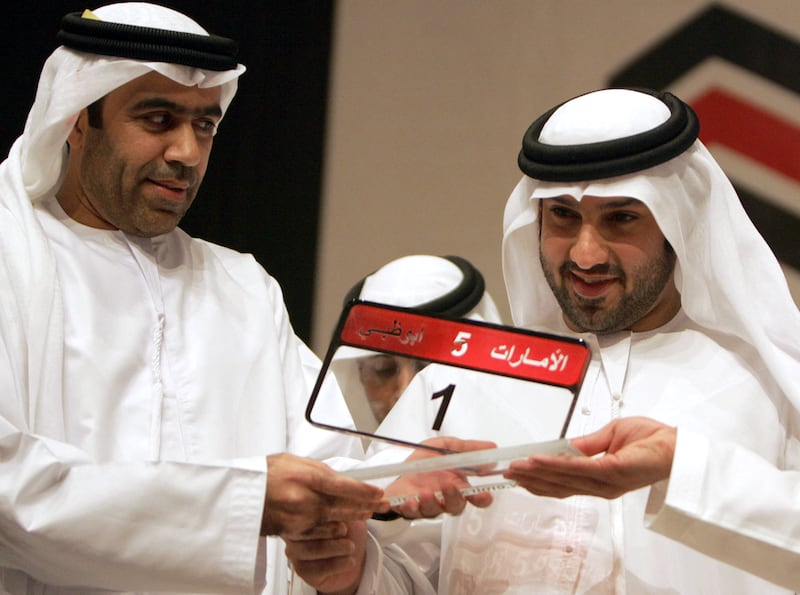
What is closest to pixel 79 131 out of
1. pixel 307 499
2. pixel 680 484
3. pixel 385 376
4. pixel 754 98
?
pixel 385 376

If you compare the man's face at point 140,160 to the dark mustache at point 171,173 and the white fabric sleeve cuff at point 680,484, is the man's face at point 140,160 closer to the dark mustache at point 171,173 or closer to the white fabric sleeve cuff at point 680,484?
the dark mustache at point 171,173

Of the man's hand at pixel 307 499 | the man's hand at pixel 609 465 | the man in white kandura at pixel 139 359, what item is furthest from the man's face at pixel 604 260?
the man's hand at pixel 307 499

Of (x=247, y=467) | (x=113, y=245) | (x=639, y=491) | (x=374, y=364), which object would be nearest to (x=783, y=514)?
(x=639, y=491)

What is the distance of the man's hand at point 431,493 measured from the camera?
239 cm

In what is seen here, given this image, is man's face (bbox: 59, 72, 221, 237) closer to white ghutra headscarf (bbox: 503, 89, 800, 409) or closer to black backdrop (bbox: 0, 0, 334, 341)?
white ghutra headscarf (bbox: 503, 89, 800, 409)

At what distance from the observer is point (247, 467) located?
2383mm

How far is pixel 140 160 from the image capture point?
109 inches

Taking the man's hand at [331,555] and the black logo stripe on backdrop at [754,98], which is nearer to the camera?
the man's hand at [331,555]

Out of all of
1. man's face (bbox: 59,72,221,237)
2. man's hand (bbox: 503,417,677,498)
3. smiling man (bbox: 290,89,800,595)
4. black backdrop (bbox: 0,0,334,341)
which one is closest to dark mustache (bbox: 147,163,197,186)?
man's face (bbox: 59,72,221,237)

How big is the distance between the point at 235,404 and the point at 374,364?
1.44ft

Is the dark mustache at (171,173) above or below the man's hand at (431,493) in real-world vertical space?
above

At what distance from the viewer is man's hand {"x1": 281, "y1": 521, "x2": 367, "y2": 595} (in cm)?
247

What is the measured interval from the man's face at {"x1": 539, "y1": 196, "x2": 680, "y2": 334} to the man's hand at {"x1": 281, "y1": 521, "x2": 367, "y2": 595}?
67 centimetres

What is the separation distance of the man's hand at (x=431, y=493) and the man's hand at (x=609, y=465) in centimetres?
16
